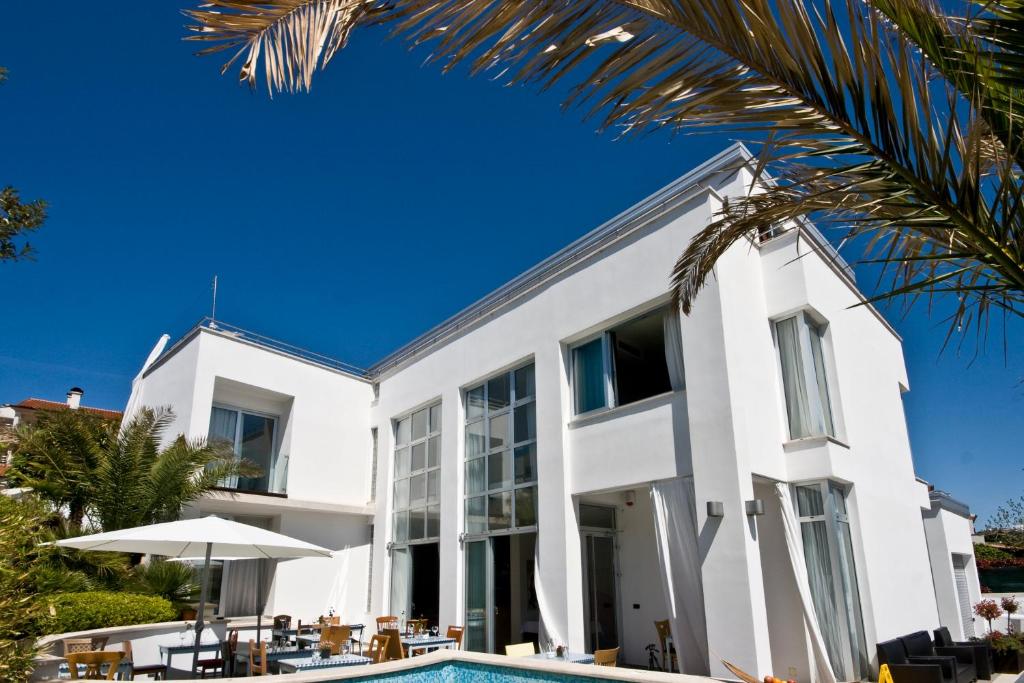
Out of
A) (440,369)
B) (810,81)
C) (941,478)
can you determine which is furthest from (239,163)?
(941,478)

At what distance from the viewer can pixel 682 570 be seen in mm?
10469

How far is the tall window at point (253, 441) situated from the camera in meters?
17.4

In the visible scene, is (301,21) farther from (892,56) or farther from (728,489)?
(728,489)

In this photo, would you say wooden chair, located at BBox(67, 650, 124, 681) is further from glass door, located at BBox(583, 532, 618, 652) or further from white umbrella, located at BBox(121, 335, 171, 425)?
white umbrella, located at BBox(121, 335, 171, 425)

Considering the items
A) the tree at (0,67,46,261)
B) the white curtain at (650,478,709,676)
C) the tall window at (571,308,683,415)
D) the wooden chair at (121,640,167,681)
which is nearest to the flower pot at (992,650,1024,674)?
the white curtain at (650,478,709,676)

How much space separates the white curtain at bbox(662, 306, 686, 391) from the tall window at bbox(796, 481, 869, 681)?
8.15 feet

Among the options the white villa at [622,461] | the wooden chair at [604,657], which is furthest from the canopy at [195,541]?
the white villa at [622,461]

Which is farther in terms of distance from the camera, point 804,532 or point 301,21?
point 804,532

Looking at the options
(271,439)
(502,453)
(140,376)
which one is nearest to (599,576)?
(502,453)

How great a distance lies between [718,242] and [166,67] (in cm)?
1093

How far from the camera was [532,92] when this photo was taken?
3137mm

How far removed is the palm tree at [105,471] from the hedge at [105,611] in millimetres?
2144

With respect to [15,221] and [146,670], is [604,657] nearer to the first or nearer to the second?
[146,670]

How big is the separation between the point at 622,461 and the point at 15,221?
8866mm
